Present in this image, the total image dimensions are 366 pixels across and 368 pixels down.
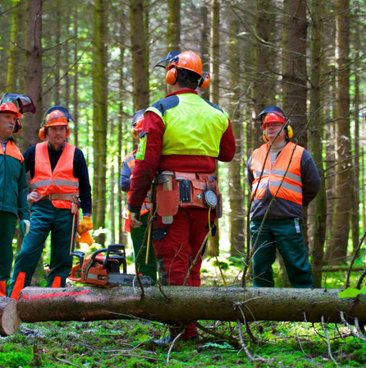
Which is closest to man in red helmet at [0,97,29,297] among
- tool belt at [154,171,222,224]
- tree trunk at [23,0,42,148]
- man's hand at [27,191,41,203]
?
man's hand at [27,191,41,203]

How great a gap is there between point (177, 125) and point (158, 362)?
6.48 feet

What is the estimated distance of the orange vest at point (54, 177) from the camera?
561 centimetres

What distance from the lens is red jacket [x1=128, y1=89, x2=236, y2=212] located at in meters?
4.02

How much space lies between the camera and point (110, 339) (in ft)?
Answer: 13.5

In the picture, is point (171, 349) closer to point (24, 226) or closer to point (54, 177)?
point (24, 226)

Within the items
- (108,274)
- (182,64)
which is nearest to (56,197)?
(108,274)

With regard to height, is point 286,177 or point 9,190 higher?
point 286,177

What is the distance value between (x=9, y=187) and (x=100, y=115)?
8.18 meters

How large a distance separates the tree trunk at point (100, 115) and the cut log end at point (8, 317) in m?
8.84

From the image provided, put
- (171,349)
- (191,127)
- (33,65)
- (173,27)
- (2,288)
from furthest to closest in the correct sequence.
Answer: (173,27), (33,65), (2,288), (191,127), (171,349)

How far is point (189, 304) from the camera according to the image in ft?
11.9

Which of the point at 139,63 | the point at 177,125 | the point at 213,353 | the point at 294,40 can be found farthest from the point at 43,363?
the point at 139,63

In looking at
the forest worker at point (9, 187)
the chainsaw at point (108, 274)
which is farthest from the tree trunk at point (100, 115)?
the chainsaw at point (108, 274)

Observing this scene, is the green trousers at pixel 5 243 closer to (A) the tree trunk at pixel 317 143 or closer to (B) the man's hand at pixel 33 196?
(B) the man's hand at pixel 33 196
